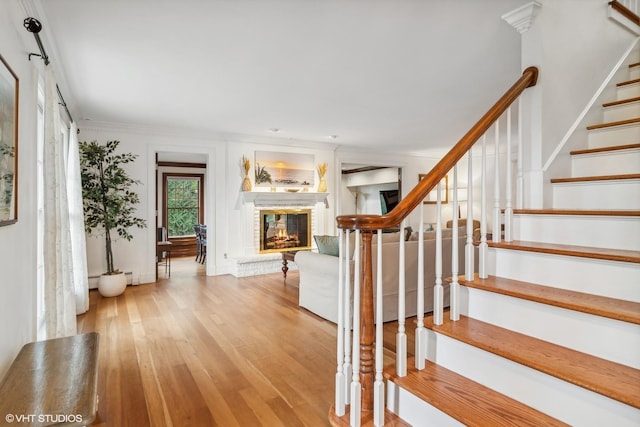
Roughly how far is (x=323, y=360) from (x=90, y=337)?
1558mm

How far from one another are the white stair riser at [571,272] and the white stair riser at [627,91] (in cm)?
176

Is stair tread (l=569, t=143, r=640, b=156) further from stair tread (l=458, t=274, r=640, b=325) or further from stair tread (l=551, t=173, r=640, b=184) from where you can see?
stair tread (l=458, t=274, r=640, b=325)

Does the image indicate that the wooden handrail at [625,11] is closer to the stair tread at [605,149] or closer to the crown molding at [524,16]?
the crown molding at [524,16]

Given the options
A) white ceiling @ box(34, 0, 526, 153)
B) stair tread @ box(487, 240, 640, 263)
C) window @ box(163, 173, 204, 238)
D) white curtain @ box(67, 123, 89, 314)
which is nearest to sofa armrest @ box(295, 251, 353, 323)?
stair tread @ box(487, 240, 640, 263)

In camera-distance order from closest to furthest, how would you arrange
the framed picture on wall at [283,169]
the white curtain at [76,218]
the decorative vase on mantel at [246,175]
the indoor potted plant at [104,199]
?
the white curtain at [76,218]
the indoor potted plant at [104,199]
the decorative vase on mantel at [246,175]
the framed picture on wall at [283,169]

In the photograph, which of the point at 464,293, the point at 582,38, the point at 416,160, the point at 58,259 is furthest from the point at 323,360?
the point at 416,160

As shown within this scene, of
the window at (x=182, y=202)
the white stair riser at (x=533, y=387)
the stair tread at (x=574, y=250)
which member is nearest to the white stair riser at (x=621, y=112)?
the stair tread at (x=574, y=250)

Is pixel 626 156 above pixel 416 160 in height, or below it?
below

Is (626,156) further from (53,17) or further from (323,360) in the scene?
(53,17)

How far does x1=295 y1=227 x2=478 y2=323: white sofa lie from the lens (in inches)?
130

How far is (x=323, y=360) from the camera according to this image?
8.51 ft

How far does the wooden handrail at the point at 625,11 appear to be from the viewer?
2.49 meters

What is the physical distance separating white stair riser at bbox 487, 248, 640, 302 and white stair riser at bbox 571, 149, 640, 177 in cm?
94

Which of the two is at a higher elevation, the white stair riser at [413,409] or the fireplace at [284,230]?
the fireplace at [284,230]
